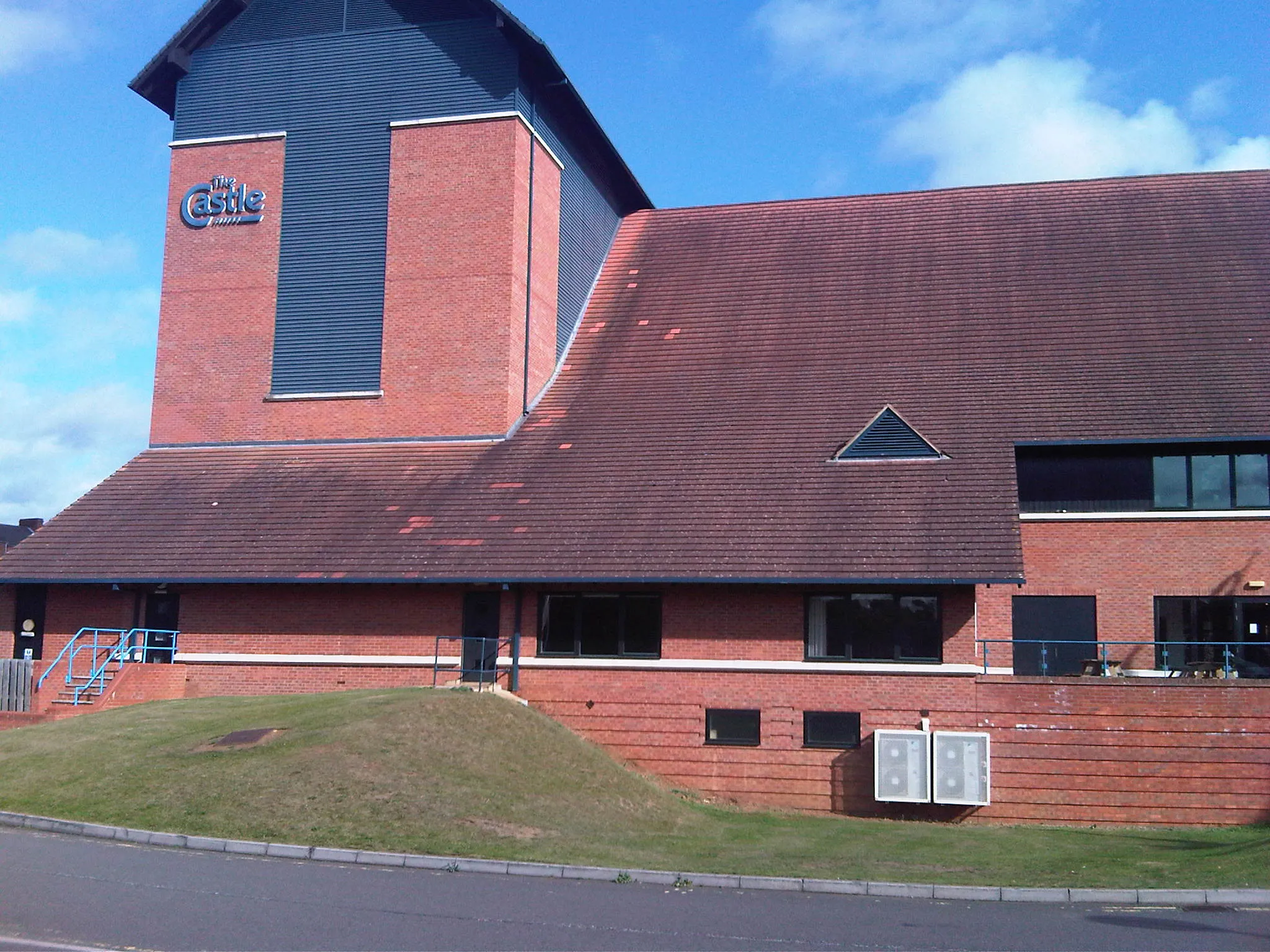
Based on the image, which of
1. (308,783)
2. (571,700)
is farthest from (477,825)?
(571,700)

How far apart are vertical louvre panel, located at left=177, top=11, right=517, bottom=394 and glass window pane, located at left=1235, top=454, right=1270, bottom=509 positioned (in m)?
16.4

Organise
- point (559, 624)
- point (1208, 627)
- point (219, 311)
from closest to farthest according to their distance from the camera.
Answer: point (1208, 627), point (559, 624), point (219, 311)

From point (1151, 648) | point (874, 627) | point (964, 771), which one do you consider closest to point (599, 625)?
point (874, 627)

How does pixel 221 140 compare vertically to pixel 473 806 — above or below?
above

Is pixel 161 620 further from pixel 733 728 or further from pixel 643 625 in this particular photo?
pixel 733 728

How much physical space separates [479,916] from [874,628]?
1189 cm

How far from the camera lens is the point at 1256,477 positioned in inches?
893

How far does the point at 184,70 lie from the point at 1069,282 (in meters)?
20.7

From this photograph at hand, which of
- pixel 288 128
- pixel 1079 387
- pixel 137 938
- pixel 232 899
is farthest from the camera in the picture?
pixel 288 128

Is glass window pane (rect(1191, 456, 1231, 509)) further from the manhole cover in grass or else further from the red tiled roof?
the manhole cover in grass

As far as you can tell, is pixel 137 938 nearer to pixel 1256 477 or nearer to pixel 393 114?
pixel 1256 477

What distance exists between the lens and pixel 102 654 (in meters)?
24.6

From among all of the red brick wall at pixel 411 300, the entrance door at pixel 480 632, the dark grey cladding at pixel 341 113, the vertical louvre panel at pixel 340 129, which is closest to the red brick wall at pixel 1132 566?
the entrance door at pixel 480 632

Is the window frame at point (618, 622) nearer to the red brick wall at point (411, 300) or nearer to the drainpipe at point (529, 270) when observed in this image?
the red brick wall at point (411, 300)
